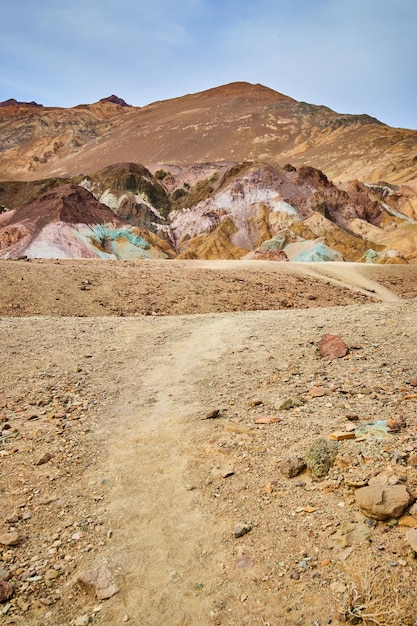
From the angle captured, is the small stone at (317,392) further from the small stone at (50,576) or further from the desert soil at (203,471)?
the small stone at (50,576)

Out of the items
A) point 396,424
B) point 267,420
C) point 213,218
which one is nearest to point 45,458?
point 267,420

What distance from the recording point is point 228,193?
1775 inches

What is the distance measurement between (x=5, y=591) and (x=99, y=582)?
65cm

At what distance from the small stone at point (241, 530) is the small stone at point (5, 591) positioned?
1649 millimetres

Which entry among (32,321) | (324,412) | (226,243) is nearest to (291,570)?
(324,412)

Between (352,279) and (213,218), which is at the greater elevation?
(213,218)

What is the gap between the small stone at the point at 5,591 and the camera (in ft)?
9.98

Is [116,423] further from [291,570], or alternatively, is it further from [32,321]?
[32,321]

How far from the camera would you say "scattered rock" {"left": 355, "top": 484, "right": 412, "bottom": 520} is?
3123mm

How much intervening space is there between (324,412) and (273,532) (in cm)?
178

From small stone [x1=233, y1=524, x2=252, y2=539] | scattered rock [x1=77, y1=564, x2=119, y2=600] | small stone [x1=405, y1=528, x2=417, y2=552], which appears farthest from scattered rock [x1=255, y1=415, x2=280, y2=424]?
scattered rock [x1=77, y1=564, x2=119, y2=600]

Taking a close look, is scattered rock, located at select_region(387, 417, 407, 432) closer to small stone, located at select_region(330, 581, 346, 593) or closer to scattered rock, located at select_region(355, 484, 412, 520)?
scattered rock, located at select_region(355, 484, 412, 520)

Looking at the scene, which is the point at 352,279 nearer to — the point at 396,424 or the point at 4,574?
the point at 396,424

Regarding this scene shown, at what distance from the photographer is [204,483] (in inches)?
160
